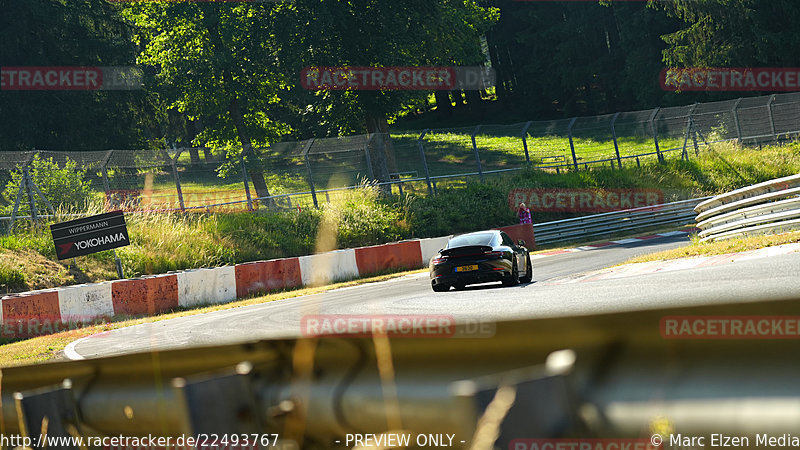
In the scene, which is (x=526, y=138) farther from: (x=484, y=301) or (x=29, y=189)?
(x=484, y=301)

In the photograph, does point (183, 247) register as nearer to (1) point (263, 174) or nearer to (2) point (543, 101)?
(1) point (263, 174)

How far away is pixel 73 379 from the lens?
484 cm

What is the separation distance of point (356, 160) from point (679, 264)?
16453mm

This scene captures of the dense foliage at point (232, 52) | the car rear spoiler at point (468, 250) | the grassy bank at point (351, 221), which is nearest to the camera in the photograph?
the car rear spoiler at point (468, 250)

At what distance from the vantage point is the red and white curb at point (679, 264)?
13.7 meters

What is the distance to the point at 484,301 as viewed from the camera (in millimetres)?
12852

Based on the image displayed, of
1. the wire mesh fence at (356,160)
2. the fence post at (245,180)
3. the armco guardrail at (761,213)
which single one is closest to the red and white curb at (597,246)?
the wire mesh fence at (356,160)

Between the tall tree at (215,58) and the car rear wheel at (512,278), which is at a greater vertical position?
the tall tree at (215,58)

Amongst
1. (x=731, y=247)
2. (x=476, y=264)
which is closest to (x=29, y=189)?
(x=476, y=264)

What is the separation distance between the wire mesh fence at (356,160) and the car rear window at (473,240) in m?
9.67

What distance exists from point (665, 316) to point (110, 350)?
11025 mm

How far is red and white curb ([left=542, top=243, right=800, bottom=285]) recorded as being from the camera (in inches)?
541

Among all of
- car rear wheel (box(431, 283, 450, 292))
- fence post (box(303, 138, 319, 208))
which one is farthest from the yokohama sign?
fence post (box(303, 138, 319, 208))

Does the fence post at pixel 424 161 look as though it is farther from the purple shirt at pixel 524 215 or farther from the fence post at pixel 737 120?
the fence post at pixel 737 120
